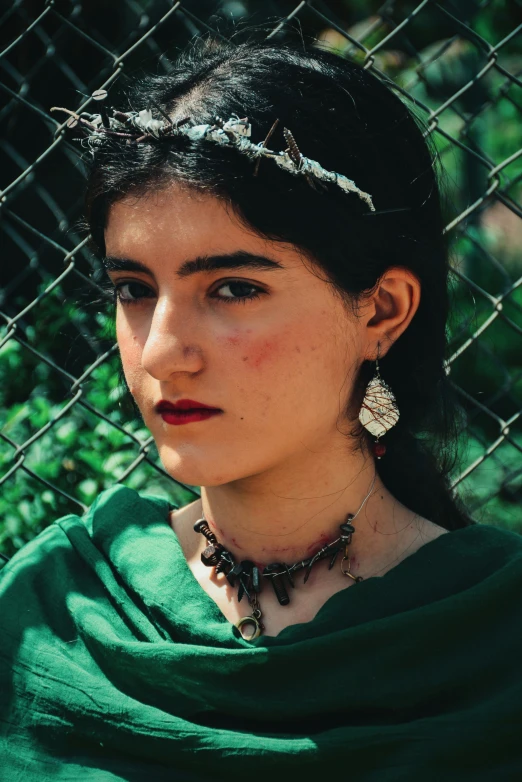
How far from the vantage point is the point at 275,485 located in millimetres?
1799

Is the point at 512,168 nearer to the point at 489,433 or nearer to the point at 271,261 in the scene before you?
the point at 489,433

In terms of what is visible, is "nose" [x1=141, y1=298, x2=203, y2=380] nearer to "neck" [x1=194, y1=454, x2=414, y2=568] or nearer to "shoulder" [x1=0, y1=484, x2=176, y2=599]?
"neck" [x1=194, y1=454, x2=414, y2=568]

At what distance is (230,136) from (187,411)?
0.47 m

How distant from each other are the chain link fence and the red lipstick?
2.64 feet

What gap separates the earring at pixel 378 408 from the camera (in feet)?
5.95

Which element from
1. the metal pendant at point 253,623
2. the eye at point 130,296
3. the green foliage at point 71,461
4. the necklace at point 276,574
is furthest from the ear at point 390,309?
the green foliage at point 71,461

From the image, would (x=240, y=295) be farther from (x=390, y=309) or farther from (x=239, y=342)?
(x=390, y=309)

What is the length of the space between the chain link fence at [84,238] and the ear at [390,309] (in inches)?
18.5

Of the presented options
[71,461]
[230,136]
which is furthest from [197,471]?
[71,461]

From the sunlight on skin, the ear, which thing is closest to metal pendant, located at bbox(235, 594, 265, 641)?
the sunlight on skin

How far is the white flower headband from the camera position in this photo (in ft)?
5.24

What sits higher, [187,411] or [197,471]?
[187,411]

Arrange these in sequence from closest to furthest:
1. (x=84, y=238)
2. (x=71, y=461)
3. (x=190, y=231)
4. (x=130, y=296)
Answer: (x=190, y=231)
(x=130, y=296)
(x=84, y=238)
(x=71, y=461)

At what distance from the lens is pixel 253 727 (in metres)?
1.67
